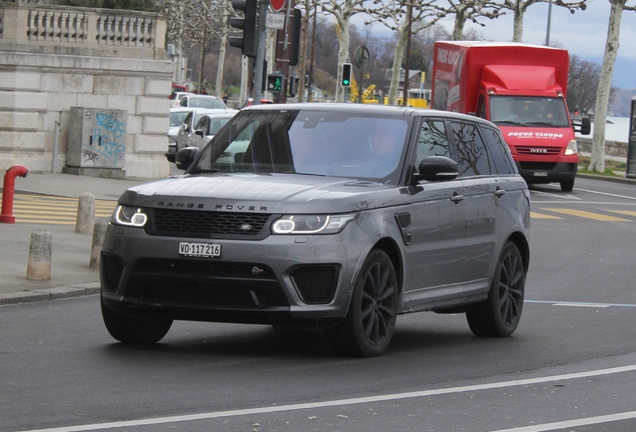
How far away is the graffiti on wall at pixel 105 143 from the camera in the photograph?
95.3ft

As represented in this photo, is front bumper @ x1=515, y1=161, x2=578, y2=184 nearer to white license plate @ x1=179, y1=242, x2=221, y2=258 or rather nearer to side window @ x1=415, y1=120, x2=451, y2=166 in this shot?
side window @ x1=415, y1=120, x2=451, y2=166

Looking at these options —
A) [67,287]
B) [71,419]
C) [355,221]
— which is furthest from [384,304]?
[67,287]

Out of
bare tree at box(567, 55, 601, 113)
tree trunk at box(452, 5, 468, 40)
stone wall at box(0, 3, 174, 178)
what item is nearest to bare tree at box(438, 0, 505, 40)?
tree trunk at box(452, 5, 468, 40)

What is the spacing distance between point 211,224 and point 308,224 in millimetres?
598

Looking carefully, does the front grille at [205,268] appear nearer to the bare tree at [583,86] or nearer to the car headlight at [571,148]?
the car headlight at [571,148]

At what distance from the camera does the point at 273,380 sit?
8023 millimetres

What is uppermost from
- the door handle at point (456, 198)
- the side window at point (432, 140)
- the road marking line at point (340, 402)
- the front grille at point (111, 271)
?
the side window at point (432, 140)

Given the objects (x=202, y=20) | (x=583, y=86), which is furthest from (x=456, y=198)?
(x=583, y=86)

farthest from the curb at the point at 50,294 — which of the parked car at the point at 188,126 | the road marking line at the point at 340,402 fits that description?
the parked car at the point at 188,126

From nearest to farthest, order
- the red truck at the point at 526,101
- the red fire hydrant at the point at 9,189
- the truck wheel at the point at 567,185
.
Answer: the red fire hydrant at the point at 9,189
the red truck at the point at 526,101
the truck wheel at the point at 567,185

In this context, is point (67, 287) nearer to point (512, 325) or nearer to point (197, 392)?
point (512, 325)

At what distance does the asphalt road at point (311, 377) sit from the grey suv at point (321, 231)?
334mm

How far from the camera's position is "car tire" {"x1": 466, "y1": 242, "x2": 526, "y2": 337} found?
35.2 feet

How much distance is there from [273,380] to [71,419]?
168 cm
